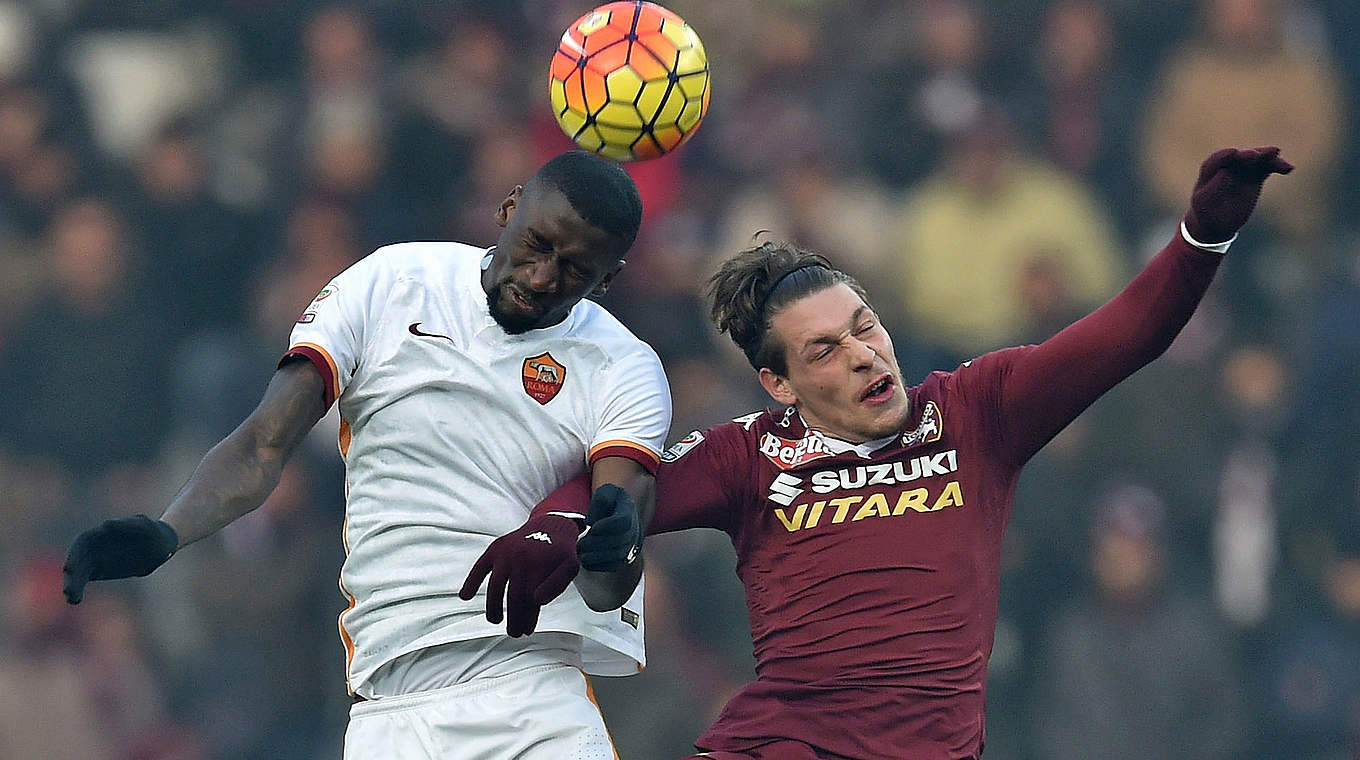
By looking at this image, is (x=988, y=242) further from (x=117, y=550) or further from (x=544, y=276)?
(x=117, y=550)

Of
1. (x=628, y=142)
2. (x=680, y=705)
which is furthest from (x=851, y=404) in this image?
(x=680, y=705)

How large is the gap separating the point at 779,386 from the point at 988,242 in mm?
4353

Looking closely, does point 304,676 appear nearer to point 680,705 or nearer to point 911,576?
point 680,705

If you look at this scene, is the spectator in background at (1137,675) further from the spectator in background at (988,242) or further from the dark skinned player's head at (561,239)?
the dark skinned player's head at (561,239)

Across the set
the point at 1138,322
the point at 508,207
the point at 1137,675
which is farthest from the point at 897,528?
the point at 1137,675

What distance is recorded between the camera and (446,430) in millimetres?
4723

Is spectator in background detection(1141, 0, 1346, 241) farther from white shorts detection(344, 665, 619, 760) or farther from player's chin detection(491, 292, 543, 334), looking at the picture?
white shorts detection(344, 665, 619, 760)

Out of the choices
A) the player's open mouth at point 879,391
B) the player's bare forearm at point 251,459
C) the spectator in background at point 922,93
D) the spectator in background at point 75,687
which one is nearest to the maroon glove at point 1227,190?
the player's open mouth at point 879,391

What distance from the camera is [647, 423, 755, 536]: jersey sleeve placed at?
4.83 metres

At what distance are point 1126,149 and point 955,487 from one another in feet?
17.0

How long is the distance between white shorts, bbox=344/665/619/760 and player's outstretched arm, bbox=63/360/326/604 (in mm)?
628

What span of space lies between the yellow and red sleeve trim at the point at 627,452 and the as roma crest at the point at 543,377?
18 cm

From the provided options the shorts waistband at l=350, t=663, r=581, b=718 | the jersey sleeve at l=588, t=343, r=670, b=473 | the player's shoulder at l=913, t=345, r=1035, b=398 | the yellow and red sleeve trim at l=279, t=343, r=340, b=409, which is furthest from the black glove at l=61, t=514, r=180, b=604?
the player's shoulder at l=913, t=345, r=1035, b=398

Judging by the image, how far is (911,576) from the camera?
471 centimetres
